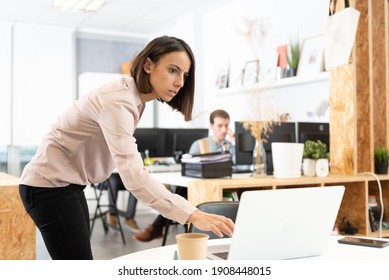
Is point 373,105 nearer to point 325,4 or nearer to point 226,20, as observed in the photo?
point 325,4

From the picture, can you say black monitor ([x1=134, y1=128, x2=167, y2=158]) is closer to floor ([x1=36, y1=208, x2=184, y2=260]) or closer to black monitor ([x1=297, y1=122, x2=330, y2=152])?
floor ([x1=36, y1=208, x2=184, y2=260])

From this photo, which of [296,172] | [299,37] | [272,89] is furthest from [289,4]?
[296,172]

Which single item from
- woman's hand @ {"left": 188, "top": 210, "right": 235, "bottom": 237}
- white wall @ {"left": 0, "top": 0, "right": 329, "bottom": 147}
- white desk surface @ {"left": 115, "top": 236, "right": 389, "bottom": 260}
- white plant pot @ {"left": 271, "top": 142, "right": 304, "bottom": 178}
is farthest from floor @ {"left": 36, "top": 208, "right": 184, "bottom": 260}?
woman's hand @ {"left": 188, "top": 210, "right": 235, "bottom": 237}

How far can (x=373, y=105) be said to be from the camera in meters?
3.48

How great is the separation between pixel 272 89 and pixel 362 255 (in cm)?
407

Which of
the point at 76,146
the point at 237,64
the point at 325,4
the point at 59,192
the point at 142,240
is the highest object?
the point at 325,4

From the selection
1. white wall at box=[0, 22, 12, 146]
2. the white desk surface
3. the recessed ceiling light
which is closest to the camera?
the white desk surface

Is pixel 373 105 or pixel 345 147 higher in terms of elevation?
pixel 373 105

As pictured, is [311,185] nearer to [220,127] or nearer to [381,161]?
[381,161]

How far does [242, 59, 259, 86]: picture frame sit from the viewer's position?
18.1ft

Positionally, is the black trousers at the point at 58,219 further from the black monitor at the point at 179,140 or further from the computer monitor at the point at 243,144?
the black monitor at the point at 179,140

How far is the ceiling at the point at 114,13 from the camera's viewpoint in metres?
6.02

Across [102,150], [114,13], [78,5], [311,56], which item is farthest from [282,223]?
[114,13]

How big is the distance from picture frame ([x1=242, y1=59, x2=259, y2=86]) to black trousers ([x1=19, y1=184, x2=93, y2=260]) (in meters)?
3.95
